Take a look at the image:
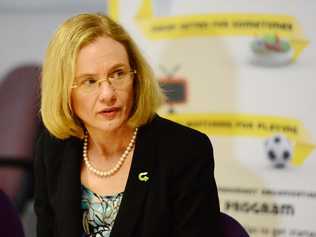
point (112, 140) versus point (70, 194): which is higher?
point (112, 140)

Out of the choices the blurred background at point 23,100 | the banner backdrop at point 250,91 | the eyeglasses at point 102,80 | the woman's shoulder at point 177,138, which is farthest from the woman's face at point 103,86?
the blurred background at point 23,100

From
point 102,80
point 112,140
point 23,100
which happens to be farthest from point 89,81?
point 23,100

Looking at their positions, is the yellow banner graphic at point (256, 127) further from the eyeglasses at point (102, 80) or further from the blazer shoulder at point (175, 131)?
the eyeglasses at point (102, 80)

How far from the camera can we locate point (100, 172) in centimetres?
140

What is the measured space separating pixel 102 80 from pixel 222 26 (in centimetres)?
92

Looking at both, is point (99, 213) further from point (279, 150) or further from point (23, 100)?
point (23, 100)

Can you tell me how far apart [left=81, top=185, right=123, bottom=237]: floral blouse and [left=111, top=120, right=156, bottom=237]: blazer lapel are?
0.06 m

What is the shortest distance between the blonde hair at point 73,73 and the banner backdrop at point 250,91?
0.70m

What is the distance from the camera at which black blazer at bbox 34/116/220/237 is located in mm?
1287

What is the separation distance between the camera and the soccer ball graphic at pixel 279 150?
2.00m

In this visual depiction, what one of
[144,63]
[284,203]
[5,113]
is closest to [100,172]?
[144,63]

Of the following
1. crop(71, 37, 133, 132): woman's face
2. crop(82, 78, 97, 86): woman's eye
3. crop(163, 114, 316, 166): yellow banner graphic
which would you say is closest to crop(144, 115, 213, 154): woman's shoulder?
crop(71, 37, 133, 132): woman's face

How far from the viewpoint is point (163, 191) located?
4.25 ft

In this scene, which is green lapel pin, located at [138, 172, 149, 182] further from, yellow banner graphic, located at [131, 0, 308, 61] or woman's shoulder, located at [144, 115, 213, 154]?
yellow banner graphic, located at [131, 0, 308, 61]
